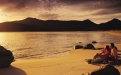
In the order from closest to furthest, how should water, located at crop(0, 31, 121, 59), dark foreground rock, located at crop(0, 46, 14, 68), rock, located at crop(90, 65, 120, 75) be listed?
rock, located at crop(90, 65, 120, 75)
dark foreground rock, located at crop(0, 46, 14, 68)
water, located at crop(0, 31, 121, 59)

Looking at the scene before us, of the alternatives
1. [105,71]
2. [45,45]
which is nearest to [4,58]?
[105,71]

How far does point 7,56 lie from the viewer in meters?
13.7

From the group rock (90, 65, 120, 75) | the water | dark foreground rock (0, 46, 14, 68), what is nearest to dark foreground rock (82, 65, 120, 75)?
rock (90, 65, 120, 75)

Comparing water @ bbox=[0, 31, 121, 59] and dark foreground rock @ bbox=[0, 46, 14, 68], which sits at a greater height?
dark foreground rock @ bbox=[0, 46, 14, 68]

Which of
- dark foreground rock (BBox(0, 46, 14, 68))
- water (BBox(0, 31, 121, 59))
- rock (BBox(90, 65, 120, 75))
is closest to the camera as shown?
rock (BBox(90, 65, 120, 75))

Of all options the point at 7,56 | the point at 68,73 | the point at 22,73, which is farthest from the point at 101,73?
the point at 7,56

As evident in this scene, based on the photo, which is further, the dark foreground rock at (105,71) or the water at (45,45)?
the water at (45,45)

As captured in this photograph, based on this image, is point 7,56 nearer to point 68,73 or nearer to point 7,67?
point 7,67

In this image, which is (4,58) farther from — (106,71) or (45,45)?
(45,45)

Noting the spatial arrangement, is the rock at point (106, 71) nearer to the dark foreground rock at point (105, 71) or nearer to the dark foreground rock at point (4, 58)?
the dark foreground rock at point (105, 71)

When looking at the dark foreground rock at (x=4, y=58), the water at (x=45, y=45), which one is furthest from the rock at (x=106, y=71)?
the water at (x=45, y=45)

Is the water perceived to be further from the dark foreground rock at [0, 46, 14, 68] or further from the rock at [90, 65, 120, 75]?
the rock at [90, 65, 120, 75]

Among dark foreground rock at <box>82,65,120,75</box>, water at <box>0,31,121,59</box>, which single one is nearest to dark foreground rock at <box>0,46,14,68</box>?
dark foreground rock at <box>82,65,120,75</box>

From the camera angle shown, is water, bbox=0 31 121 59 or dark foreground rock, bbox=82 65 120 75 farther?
water, bbox=0 31 121 59
